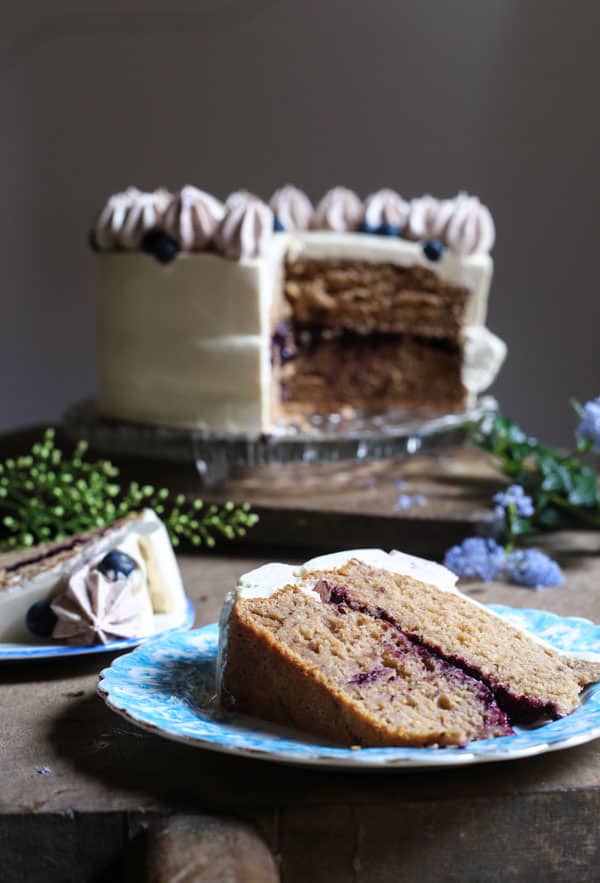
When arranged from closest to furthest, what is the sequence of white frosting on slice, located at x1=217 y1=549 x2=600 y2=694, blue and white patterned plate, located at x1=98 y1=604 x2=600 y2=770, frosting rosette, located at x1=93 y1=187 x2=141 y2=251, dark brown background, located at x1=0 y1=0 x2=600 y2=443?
blue and white patterned plate, located at x1=98 y1=604 x2=600 y2=770 → white frosting on slice, located at x1=217 y1=549 x2=600 y2=694 → frosting rosette, located at x1=93 y1=187 x2=141 y2=251 → dark brown background, located at x1=0 y1=0 x2=600 y2=443

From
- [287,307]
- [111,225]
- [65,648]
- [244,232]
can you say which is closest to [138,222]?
[111,225]

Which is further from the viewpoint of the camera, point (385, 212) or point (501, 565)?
point (385, 212)

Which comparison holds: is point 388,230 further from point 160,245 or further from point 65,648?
point 65,648

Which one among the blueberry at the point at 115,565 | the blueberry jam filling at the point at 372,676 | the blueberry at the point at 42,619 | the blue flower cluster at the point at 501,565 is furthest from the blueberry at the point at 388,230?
the blueberry jam filling at the point at 372,676

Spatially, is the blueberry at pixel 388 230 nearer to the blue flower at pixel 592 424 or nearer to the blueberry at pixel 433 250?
the blueberry at pixel 433 250

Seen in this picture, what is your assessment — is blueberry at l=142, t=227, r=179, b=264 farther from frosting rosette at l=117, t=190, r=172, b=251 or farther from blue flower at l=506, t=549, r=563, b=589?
blue flower at l=506, t=549, r=563, b=589

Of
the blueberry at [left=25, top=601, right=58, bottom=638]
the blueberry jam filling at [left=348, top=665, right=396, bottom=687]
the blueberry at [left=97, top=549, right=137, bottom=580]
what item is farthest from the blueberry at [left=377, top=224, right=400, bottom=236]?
the blueberry jam filling at [left=348, top=665, right=396, bottom=687]
